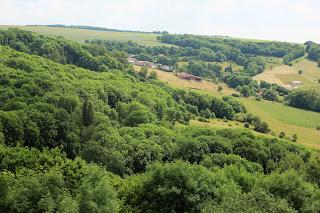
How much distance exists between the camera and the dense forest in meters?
41.9

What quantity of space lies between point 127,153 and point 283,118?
299ft

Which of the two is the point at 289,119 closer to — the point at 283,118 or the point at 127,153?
the point at 283,118

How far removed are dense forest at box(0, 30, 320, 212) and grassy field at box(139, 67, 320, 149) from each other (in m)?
6.47

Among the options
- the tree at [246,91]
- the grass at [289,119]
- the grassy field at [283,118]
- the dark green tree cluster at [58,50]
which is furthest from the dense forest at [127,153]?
the tree at [246,91]

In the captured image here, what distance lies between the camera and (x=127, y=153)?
79500 millimetres

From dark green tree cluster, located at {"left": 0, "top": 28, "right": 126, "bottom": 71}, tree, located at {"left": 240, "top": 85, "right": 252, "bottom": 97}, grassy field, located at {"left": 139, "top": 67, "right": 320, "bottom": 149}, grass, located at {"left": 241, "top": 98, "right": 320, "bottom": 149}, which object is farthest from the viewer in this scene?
tree, located at {"left": 240, "top": 85, "right": 252, "bottom": 97}

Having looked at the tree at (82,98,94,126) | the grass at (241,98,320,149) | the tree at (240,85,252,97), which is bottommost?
the grass at (241,98,320,149)

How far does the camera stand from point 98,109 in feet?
354

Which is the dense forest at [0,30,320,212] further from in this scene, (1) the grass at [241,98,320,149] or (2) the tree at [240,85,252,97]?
(2) the tree at [240,85,252,97]

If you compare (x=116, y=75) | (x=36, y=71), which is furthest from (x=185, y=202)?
(x=116, y=75)

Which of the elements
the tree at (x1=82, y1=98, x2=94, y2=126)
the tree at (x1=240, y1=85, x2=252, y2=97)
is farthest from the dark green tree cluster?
the tree at (x1=82, y1=98, x2=94, y2=126)

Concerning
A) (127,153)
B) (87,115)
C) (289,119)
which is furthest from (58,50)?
(127,153)

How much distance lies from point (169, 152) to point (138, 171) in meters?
9.59

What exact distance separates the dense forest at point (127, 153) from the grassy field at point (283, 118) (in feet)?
21.2
